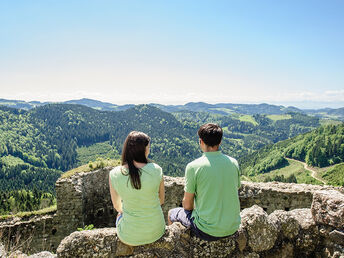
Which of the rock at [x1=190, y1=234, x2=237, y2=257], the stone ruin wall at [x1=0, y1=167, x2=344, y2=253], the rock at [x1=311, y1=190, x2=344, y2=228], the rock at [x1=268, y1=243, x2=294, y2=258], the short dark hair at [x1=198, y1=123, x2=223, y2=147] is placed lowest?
the stone ruin wall at [x1=0, y1=167, x2=344, y2=253]

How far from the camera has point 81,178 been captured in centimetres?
1183

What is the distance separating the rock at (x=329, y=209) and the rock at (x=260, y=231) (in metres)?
0.90

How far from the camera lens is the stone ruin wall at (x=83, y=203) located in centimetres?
1100

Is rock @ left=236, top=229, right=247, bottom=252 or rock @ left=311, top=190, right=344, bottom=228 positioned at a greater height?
rock @ left=311, top=190, right=344, bottom=228

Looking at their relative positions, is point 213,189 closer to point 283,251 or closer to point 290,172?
point 283,251

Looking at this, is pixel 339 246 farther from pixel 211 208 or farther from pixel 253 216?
pixel 211 208

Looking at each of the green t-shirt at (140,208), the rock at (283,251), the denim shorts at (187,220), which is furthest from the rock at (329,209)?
the green t-shirt at (140,208)

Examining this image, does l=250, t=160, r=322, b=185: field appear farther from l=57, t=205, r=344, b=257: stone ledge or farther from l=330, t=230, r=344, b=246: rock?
l=330, t=230, r=344, b=246: rock

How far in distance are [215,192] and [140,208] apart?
54.9 inches

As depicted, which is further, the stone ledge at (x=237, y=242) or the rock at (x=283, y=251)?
the rock at (x=283, y=251)

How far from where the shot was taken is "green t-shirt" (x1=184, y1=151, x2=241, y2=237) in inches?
166

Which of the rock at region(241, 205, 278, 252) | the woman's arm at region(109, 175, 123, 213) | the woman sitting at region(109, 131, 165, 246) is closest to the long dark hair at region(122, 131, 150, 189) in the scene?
the woman sitting at region(109, 131, 165, 246)

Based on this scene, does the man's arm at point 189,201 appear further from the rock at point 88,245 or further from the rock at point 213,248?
the rock at point 88,245

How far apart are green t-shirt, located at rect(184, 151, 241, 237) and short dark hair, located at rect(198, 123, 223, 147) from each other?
21cm
